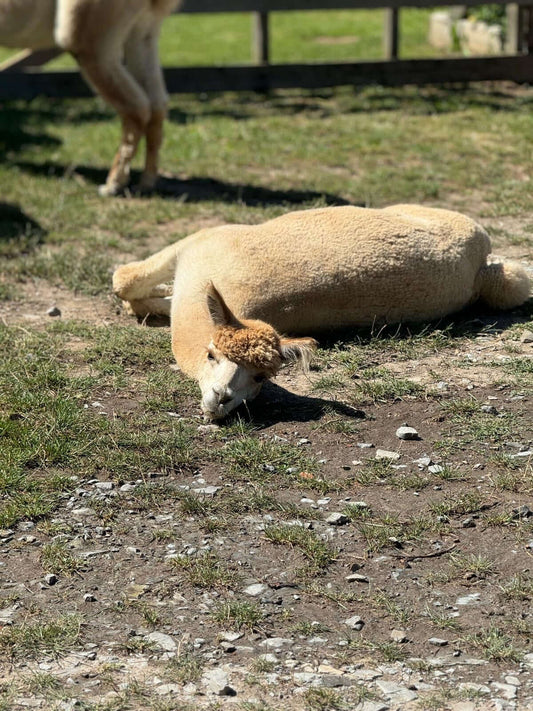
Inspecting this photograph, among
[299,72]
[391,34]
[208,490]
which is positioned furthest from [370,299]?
[391,34]

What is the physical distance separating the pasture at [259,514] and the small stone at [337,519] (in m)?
0.02

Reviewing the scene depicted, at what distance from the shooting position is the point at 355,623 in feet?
11.8

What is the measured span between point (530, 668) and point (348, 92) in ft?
31.7

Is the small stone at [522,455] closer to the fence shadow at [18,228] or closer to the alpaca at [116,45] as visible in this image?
the fence shadow at [18,228]

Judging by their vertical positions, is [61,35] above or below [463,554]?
above

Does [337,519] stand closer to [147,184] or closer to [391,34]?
[147,184]

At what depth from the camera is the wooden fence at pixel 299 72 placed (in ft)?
38.3

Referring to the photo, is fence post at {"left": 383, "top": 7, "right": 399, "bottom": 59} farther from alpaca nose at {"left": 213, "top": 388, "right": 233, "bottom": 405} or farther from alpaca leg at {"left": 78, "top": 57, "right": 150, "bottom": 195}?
alpaca nose at {"left": 213, "top": 388, "right": 233, "bottom": 405}

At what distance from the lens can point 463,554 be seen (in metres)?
3.95

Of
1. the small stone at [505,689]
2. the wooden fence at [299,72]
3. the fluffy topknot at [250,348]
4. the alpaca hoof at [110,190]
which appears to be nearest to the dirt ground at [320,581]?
the small stone at [505,689]

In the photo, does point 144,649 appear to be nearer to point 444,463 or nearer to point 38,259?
point 444,463

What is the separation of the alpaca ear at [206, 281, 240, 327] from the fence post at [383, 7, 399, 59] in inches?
375

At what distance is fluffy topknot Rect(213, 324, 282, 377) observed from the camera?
15.3 feet

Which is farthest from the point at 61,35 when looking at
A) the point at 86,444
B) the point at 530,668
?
the point at 530,668
